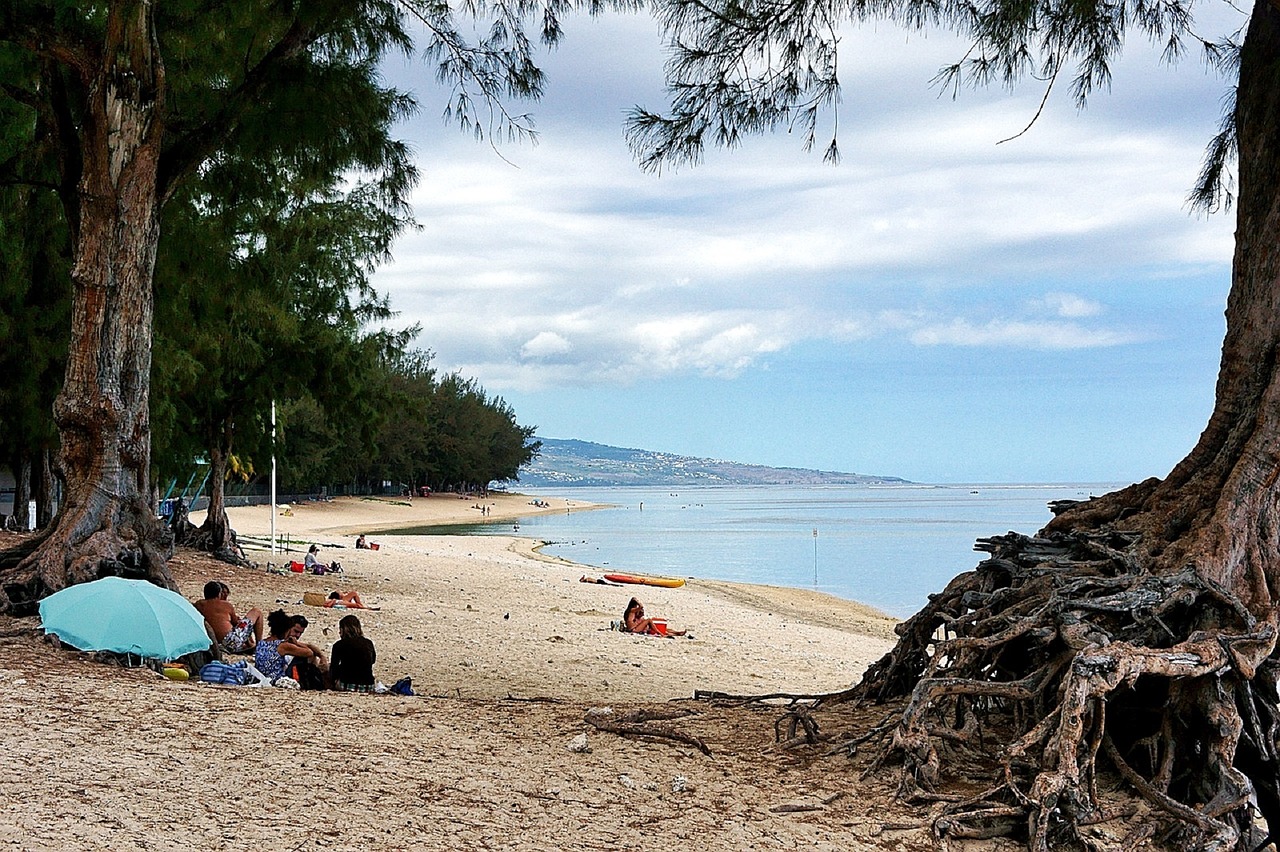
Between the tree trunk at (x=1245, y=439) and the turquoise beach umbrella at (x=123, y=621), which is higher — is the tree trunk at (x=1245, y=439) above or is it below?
above

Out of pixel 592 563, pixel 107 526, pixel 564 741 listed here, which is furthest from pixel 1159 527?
pixel 592 563

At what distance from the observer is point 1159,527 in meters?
6.87

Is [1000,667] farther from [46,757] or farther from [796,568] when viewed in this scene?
[796,568]

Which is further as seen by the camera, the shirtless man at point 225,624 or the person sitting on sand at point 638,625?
the person sitting on sand at point 638,625

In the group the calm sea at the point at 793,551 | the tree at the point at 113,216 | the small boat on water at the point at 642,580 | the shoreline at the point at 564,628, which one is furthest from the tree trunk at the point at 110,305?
the calm sea at the point at 793,551

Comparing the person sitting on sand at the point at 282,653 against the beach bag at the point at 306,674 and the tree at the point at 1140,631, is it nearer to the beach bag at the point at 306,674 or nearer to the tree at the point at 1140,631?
the beach bag at the point at 306,674

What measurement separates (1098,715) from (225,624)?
Result: 25.3 feet

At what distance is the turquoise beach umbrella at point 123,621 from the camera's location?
330 inches

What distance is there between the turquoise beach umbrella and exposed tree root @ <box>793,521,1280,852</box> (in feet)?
14.9

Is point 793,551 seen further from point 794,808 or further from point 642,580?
point 794,808

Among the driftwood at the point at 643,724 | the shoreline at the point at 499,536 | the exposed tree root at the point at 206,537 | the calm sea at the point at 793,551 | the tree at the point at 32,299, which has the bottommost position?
the calm sea at the point at 793,551

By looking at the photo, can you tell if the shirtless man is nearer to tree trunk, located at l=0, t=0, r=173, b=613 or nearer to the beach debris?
tree trunk, located at l=0, t=0, r=173, b=613

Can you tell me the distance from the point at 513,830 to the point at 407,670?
6.85 m

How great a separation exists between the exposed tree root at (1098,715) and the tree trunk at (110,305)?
6.80 m
